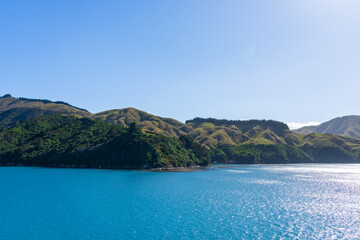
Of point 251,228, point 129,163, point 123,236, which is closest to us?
point 123,236

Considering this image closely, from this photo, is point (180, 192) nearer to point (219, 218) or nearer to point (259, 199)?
point (259, 199)

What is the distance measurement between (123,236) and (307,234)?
3336 cm

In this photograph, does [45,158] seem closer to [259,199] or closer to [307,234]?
[259,199]

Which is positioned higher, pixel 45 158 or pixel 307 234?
pixel 45 158

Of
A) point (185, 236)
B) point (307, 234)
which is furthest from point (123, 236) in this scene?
point (307, 234)

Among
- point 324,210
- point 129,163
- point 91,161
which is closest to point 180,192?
point 324,210

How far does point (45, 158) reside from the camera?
635 feet

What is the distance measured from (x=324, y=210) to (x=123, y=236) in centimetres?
5201

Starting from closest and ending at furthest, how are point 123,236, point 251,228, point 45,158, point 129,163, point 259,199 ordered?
point 123,236
point 251,228
point 259,199
point 129,163
point 45,158

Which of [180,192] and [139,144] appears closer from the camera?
[180,192]

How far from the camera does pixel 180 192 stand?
81.2 metres

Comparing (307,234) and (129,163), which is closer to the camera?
(307,234)

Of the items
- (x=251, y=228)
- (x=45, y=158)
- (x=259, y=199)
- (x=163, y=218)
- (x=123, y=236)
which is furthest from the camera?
(x=45, y=158)

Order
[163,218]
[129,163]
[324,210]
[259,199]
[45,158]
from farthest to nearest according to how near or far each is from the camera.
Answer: [45,158] < [129,163] < [259,199] < [324,210] < [163,218]
